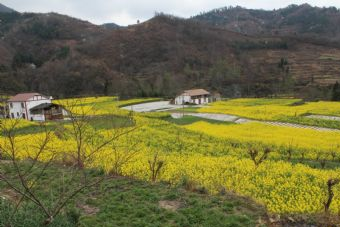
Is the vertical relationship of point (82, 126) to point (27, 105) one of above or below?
below

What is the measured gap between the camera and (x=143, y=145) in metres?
22.2

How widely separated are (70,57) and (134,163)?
310 ft

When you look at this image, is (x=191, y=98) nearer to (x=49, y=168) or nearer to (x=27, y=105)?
(x=27, y=105)

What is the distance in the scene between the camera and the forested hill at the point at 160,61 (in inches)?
3159

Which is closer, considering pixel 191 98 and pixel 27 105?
pixel 27 105

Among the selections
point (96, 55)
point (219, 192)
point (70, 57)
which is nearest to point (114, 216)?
point (219, 192)

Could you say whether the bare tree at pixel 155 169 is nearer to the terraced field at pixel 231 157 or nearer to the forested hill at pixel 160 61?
the terraced field at pixel 231 157

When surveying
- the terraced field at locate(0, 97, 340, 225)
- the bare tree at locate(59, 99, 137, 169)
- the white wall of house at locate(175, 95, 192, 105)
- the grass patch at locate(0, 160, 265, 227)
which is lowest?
the terraced field at locate(0, 97, 340, 225)

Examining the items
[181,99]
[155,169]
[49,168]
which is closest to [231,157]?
[155,169]

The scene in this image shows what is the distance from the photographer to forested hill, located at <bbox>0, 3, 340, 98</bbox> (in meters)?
80.2

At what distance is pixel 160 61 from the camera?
365ft

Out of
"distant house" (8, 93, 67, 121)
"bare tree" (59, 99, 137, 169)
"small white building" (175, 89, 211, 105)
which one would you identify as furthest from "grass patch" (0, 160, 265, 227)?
"small white building" (175, 89, 211, 105)

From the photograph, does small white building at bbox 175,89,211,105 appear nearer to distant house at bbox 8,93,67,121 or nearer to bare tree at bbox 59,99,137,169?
distant house at bbox 8,93,67,121

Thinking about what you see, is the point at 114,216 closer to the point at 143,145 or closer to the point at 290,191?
the point at 290,191
